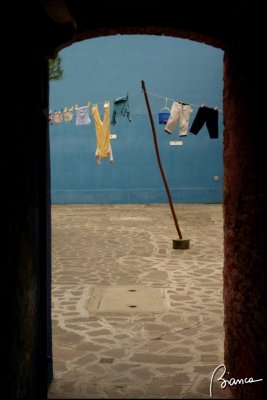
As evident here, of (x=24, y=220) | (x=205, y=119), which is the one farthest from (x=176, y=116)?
(x=24, y=220)

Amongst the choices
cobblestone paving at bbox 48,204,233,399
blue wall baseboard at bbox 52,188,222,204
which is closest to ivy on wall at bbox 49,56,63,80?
cobblestone paving at bbox 48,204,233,399

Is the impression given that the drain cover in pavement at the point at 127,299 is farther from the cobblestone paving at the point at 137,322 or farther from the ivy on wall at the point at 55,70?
the ivy on wall at the point at 55,70

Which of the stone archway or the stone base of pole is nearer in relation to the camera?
the stone archway

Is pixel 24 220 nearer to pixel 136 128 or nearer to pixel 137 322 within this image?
pixel 137 322

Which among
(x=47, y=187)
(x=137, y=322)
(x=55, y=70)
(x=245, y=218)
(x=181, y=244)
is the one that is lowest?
(x=137, y=322)

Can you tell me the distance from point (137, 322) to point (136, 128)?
42.8ft

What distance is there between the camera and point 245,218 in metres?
3.36

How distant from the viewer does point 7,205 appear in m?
2.26

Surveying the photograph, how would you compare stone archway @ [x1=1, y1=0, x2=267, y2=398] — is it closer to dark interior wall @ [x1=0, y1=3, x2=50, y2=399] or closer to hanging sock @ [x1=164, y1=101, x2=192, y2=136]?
dark interior wall @ [x1=0, y1=3, x2=50, y2=399]

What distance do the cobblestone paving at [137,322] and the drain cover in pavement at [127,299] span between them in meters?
0.07

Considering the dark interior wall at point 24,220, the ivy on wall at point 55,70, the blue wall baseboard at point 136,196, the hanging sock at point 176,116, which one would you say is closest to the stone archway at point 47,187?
the dark interior wall at point 24,220

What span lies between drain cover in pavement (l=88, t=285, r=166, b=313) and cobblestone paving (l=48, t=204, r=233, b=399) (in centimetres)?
7

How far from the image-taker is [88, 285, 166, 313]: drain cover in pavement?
5.86 metres

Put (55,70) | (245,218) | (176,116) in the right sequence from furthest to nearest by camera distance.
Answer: (55,70) < (176,116) < (245,218)
